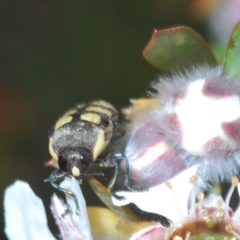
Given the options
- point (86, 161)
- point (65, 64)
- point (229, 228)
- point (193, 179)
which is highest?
point (65, 64)

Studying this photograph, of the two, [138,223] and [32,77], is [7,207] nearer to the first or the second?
[138,223]

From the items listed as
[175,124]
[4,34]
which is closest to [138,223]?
[175,124]

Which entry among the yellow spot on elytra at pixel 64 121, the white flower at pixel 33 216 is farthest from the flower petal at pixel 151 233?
the yellow spot on elytra at pixel 64 121

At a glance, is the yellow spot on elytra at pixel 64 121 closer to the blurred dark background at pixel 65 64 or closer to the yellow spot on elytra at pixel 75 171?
the yellow spot on elytra at pixel 75 171

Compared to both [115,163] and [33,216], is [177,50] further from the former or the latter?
[33,216]

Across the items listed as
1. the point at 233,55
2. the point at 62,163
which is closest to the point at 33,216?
the point at 62,163

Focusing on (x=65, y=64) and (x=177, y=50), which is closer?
(x=177, y=50)

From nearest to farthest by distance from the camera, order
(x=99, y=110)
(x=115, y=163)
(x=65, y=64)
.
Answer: (x=115, y=163), (x=99, y=110), (x=65, y=64)
